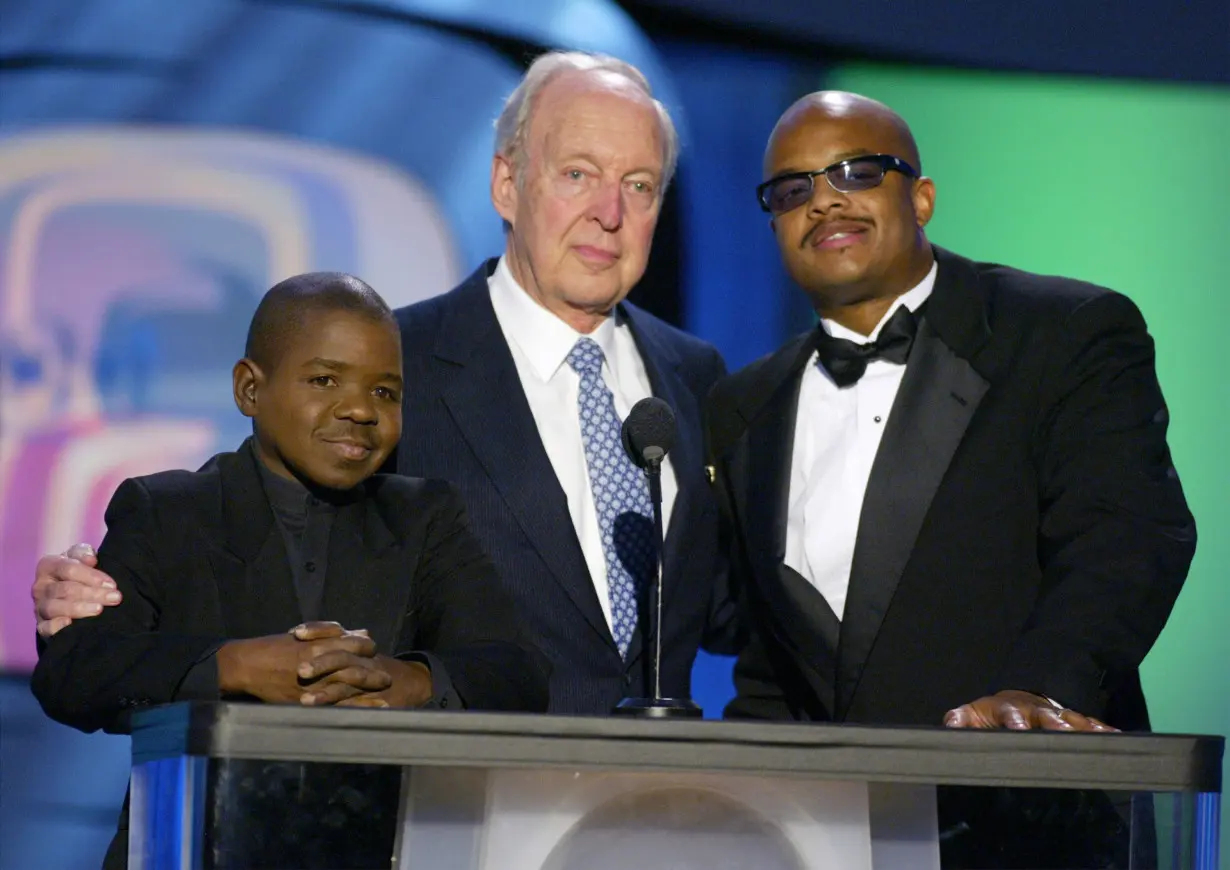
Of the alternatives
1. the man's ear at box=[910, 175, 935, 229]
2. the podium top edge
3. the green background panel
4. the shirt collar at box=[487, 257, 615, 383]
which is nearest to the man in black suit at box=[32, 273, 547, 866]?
Result: the podium top edge

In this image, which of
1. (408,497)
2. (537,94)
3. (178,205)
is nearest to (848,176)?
(537,94)

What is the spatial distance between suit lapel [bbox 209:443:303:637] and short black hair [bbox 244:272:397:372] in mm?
201

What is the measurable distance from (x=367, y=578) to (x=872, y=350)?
1.18 meters

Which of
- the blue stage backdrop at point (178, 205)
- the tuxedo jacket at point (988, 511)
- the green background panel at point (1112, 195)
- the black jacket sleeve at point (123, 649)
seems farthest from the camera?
the green background panel at point (1112, 195)

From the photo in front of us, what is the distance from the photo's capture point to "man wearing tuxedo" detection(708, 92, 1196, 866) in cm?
274

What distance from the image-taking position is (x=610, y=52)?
13.5ft

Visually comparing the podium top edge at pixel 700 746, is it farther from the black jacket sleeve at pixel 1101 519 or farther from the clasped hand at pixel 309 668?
the black jacket sleeve at pixel 1101 519

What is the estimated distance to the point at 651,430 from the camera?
2252 mm

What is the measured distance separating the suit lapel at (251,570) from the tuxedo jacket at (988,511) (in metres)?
1.07

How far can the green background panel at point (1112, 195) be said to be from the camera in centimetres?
425

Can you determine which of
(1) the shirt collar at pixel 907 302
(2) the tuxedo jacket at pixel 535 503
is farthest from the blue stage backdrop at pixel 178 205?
(1) the shirt collar at pixel 907 302

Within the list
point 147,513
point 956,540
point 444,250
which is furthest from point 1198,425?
point 147,513

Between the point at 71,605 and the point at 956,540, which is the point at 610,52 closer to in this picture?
the point at 956,540

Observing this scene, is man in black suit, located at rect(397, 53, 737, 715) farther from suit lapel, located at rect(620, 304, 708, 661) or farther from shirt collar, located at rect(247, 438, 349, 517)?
shirt collar, located at rect(247, 438, 349, 517)
